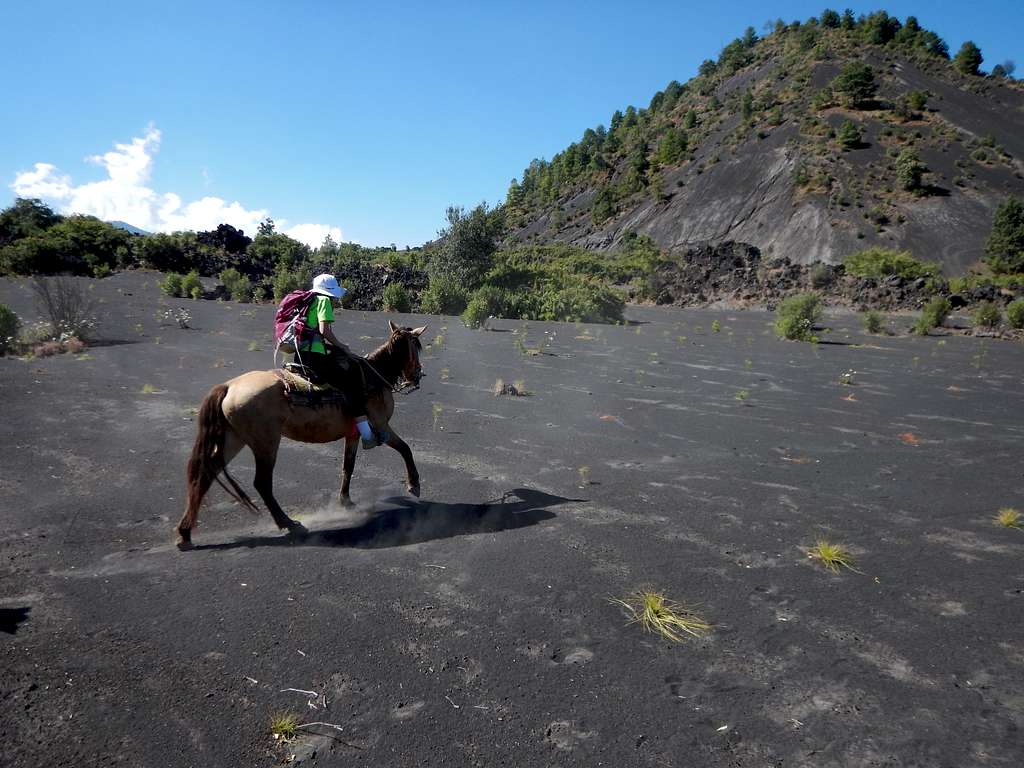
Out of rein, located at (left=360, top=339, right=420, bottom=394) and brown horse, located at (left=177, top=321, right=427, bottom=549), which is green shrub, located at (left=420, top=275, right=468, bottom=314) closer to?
rein, located at (left=360, top=339, right=420, bottom=394)

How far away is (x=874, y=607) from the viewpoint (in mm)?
4836

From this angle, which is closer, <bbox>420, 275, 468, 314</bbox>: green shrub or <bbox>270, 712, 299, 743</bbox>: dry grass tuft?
<bbox>270, 712, 299, 743</bbox>: dry grass tuft

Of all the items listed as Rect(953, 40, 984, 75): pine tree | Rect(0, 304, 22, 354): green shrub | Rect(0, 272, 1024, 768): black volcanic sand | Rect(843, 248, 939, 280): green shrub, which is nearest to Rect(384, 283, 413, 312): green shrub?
Rect(0, 304, 22, 354): green shrub

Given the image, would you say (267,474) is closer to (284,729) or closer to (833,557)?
(284,729)

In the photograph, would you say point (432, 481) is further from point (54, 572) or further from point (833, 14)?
point (833, 14)

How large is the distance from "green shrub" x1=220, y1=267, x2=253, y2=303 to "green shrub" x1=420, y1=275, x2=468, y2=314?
11532 millimetres

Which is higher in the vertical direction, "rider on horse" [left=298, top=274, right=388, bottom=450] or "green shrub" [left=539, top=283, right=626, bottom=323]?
"green shrub" [left=539, top=283, right=626, bottom=323]

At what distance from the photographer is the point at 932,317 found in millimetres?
29531

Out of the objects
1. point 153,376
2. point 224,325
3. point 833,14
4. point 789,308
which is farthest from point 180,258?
point 833,14

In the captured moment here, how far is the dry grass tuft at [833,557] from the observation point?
5.58 meters

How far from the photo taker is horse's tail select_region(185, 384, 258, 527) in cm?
549

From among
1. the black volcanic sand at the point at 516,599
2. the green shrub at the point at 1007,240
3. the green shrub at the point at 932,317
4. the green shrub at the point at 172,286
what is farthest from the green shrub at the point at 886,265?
the green shrub at the point at 172,286

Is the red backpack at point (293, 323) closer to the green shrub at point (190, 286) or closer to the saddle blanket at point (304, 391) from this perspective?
the saddle blanket at point (304, 391)

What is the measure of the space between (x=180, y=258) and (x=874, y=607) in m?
52.4
